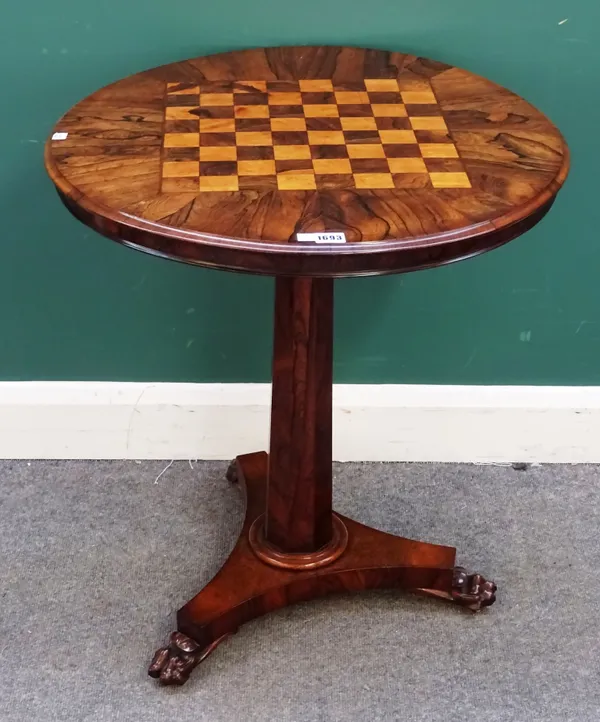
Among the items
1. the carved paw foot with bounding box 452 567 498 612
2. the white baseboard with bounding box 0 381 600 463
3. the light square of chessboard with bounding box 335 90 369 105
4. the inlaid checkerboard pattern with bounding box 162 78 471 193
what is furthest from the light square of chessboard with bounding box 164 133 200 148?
the carved paw foot with bounding box 452 567 498 612

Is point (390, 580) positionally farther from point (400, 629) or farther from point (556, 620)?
point (556, 620)

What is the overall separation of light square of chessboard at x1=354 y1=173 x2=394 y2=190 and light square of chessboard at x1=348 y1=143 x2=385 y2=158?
0.05m

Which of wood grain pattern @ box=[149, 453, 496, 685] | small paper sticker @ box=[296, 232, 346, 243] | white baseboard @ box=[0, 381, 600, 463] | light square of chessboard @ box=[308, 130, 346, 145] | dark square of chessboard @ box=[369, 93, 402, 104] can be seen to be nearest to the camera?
small paper sticker @ box=[296, 232, 346, 243]

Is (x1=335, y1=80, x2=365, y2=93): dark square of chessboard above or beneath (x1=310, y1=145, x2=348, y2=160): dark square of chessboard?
above

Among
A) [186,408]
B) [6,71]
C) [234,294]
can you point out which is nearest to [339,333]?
[234,294]

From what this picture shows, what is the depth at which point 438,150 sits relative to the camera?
3.62ft

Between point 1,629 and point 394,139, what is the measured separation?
2.93ft

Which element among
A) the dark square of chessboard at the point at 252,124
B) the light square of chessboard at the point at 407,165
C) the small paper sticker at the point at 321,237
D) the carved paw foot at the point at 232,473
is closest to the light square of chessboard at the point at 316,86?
the dark square of chessboard at the point at 252,124

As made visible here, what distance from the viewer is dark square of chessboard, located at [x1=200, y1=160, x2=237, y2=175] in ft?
3.43

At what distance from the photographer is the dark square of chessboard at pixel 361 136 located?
3.68 feet

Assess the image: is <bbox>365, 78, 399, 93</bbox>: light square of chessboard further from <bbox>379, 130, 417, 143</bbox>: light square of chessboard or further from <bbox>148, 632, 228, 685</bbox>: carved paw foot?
<bbox>148, 632, 228, 685</bbox>: carved paw foot

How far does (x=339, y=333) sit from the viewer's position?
1597 mm

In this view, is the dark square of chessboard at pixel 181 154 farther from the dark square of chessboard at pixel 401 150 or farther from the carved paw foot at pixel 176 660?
the carved paw foot at pixel 176 660

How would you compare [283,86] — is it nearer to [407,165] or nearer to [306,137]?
[306,137]
